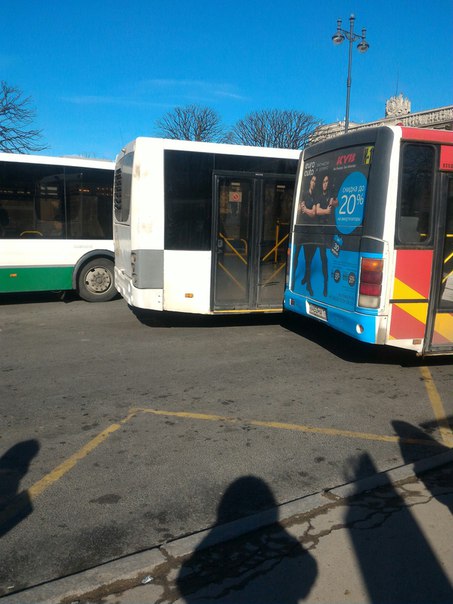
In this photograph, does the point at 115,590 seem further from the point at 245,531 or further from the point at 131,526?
the point at 245,531

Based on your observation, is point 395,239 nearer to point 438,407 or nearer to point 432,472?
point 438,407

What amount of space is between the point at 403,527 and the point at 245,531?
1.00 meters

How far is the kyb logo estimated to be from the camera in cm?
614

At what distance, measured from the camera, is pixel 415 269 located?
580 centimetres

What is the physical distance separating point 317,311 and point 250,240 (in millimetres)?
2040

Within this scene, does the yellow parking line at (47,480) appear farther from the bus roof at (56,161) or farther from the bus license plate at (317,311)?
the bus roof at (56,161)

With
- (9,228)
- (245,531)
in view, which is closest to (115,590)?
(245,531)

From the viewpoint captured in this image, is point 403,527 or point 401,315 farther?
point 401,315

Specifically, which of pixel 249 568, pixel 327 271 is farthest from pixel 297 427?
pixel 327 271

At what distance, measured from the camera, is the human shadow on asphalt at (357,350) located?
23.0 ft

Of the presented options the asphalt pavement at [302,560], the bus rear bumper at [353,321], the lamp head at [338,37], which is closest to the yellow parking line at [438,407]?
the bus rear bumper at [353,321]

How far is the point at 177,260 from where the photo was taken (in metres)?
7.81

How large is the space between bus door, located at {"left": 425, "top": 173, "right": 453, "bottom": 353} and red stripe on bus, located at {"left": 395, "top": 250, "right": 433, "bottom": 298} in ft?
0.29

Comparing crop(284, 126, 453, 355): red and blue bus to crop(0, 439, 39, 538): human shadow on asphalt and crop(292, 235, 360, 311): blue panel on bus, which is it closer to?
crop(292, 235, 360, 311): blue panel on bus
